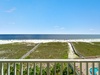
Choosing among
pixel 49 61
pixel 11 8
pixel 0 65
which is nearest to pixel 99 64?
pixel 49 61

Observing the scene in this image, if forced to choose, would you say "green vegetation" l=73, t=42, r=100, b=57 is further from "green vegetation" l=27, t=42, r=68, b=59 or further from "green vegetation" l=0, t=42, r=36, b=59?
"green vegetation" l=0, t=42, r=36, b=59

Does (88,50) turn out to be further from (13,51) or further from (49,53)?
(13,51)

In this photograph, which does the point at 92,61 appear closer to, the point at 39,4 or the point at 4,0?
the point at 4,0

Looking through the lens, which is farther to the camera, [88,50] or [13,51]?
[88,50]

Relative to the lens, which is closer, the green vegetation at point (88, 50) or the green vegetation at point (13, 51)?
the green vegetation at point (13, 51)

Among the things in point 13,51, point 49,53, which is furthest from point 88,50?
point 13,51

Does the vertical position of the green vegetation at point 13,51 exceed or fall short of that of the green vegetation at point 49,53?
it exceeds it

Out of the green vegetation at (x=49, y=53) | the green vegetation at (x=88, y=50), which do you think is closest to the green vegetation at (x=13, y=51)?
the green vegetation at (x=49, y=53)

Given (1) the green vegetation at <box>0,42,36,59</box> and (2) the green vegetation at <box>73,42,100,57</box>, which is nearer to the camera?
(1) the green vegetation at <box>0,42,36,59</box>

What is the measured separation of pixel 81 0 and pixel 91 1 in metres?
0.67

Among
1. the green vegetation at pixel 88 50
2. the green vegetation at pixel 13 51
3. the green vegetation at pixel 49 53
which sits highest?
the green vegetation at pixel 13 51

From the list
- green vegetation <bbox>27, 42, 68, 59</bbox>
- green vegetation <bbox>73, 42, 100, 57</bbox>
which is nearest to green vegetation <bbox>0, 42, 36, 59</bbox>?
green vegetation <bbox>27, 42, 68, 59</bbox>

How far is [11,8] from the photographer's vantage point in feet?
19.8

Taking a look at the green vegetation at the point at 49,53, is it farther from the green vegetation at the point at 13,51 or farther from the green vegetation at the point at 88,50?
the green vegetation at the point at 88,50
